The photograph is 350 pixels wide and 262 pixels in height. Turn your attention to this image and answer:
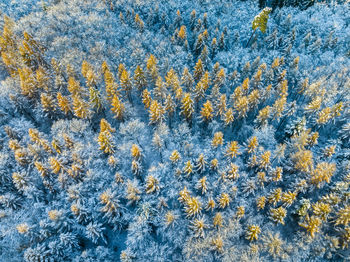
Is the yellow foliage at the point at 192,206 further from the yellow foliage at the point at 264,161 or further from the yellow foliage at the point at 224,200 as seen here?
the yellow foliage at the point at 264,161

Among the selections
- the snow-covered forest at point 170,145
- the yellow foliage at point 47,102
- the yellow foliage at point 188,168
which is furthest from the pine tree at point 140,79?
the yellow foliage at point 188,168

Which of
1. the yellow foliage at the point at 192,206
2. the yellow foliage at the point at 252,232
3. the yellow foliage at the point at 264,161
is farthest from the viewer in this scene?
the yellow foliage at the point at 264,161

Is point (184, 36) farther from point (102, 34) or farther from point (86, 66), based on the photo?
point (86, 66)

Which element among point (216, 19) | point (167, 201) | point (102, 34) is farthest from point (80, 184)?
point (216, 19)

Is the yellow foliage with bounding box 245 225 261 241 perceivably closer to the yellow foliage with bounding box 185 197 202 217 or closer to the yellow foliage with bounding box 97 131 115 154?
the yellow foliage with bounding box 185 197 202 217

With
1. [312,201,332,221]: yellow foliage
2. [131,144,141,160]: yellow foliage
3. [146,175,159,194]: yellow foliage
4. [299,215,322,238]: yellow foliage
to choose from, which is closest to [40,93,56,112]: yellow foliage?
[131,144,141,160]: yellow foliage

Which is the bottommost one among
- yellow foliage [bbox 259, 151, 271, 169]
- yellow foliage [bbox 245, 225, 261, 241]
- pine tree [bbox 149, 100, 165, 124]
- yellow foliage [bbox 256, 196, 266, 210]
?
yellow foliage [bbox 245, 225, 261, 241]

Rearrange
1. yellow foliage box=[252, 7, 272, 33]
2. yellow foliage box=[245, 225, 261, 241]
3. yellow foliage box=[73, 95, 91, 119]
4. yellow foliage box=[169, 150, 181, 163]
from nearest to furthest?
yellow foliage box=[245, 225, 261, 241]
yellow foliage box=[169, 150, 181, 163]
yellow foliage box=[73, 95, 91, 119]
yellow foliage box=[252, 7, 272, 33]

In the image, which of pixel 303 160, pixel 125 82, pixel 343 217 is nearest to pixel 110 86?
pixel 125 82

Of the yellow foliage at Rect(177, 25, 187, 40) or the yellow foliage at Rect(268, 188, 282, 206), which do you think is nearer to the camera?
the yellow foliage at Rect(268, 188, 282, 206)
